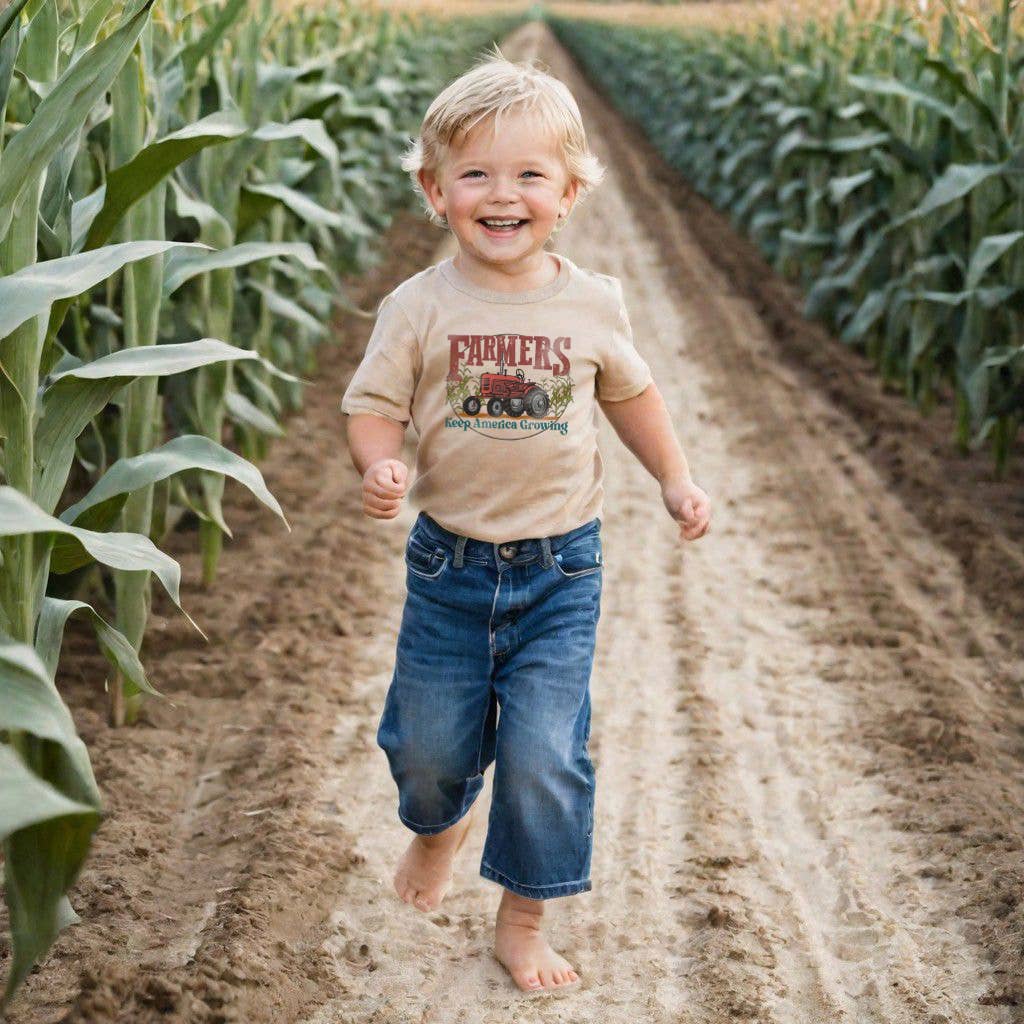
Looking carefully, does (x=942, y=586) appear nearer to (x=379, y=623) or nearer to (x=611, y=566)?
(x=611, y=566)

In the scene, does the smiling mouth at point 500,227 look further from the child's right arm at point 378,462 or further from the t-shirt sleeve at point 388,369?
the child's right arm at point 378,462

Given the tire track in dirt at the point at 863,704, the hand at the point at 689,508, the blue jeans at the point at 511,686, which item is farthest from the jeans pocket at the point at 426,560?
the tire track in dirt at the point at 863,704

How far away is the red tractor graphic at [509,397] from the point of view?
7.57 feet

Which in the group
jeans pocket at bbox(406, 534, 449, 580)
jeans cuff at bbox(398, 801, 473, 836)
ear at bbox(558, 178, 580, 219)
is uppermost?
ear at bbox(558, 178, 580, 219)

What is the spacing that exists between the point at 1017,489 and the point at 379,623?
2.63 metres

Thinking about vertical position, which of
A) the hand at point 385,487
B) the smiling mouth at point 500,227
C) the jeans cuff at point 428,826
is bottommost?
the jeans cuff at point 428,826

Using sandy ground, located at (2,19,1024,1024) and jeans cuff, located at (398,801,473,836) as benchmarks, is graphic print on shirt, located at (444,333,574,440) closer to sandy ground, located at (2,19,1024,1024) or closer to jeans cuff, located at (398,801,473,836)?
jeans cuff, located at (398,801,473,836)

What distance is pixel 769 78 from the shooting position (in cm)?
927

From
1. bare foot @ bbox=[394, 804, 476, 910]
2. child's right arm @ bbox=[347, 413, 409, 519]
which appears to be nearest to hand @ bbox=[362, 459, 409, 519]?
child's right arm @ bbox=[347, 413, 409, 519]

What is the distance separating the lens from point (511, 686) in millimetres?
2354

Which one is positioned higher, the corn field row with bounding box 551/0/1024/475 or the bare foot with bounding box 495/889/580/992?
the corn field row with bounding box 551/0/1024/475

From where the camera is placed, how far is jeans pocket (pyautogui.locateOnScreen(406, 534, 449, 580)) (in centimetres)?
237

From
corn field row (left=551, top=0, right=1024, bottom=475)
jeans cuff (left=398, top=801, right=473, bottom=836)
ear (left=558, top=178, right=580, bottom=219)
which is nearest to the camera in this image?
ear (left=558, top=178, right=580, bottom=219)

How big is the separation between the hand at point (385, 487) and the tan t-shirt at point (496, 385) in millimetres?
180
